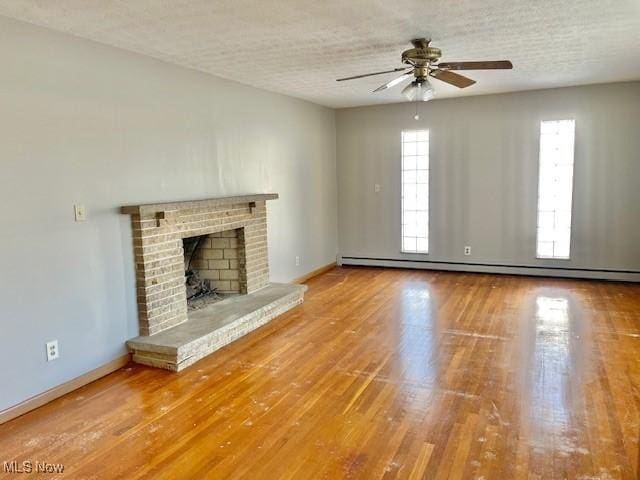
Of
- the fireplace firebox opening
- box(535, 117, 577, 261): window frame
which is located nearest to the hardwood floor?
the fireplace firebox opening

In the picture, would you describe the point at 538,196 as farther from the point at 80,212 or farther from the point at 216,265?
the point at 80,212

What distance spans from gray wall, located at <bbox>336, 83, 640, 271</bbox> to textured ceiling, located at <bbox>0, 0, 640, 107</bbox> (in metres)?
1.19

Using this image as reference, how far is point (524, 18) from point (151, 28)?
2.45m

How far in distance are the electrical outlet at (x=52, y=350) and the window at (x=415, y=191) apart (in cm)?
499

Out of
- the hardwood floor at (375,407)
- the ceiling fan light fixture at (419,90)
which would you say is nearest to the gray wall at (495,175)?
the hardwood floor at (375,407)

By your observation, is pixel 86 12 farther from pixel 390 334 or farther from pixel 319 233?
pixel 319 233

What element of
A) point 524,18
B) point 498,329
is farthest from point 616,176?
point 524,18

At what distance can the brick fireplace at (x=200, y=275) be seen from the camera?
3688 millimetres

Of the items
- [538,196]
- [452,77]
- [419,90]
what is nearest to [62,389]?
[419,90]

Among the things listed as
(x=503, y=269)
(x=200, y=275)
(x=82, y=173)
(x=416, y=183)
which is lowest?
(x=503, y=269)

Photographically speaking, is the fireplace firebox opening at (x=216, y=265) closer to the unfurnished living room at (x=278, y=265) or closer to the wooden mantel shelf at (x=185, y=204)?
the unfurnished living room at (x=278, y=265)

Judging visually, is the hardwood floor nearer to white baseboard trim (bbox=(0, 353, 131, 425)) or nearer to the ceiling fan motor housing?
white baseboard trim (bbox=(0, 353, 131, 425))

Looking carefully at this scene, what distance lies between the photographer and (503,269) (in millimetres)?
6547

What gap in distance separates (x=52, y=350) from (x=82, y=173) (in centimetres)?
119
